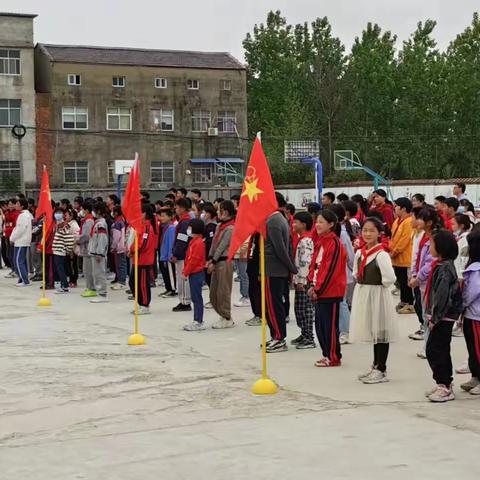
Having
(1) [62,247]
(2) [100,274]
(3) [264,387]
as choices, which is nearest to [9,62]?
(1) [62,247]

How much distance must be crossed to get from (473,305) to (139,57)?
147 feet

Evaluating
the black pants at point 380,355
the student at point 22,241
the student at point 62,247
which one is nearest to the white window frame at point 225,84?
the student at point 22,241

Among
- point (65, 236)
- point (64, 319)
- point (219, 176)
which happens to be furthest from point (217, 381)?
point (219, 176)

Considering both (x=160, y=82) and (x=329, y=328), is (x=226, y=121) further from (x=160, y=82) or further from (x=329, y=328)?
(x=329, y=328)

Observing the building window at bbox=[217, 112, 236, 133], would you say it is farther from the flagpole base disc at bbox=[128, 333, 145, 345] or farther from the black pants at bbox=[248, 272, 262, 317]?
the flagpole base disc at bbox=[128, 333, 145, 345]

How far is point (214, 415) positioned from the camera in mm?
7090

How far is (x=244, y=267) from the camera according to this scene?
14.6 metres

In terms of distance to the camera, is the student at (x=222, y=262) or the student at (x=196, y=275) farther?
the student at (x=196, y=275)

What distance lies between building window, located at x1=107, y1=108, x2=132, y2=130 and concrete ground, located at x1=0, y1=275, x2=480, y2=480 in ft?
128

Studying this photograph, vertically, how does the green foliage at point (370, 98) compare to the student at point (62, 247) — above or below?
above

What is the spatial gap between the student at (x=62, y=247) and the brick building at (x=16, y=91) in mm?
30184

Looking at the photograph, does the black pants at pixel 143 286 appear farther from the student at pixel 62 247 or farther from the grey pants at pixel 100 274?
the student at pixel 62 247

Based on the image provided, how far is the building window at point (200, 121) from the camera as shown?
5128 centimetres

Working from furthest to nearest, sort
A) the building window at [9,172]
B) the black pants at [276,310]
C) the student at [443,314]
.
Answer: the building window at [9,172]
the black pants at [276,310]
the student at [443,314]
